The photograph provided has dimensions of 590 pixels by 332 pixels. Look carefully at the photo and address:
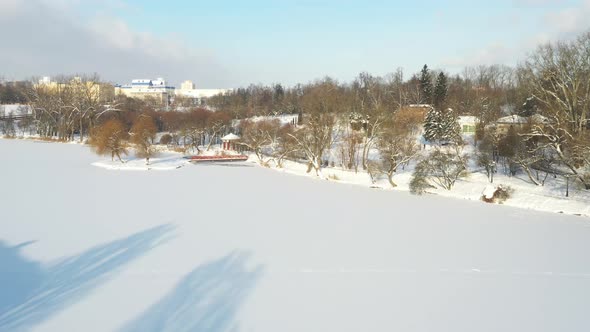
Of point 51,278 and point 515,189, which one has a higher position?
point 515,189

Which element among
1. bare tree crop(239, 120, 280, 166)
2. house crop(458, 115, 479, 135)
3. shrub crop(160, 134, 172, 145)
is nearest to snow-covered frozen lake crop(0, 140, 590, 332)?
bare tree crop(239, 120, 280, 166)

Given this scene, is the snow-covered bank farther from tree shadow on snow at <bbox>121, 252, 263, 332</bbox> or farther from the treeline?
tree shadow on snow at <bbox>121, 252, 263, 332</bbox>

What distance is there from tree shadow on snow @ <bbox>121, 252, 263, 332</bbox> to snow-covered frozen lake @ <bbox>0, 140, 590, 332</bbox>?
1.3 inches

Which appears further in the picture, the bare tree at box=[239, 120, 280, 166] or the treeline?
the bare tree at box=[239, 120, 280, 166]

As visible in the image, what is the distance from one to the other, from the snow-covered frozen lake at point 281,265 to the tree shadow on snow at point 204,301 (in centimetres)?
3

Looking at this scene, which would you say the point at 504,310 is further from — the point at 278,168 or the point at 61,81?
the point at 61,81

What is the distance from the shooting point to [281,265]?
9102 millimetres

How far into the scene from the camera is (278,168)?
29328 millimetres

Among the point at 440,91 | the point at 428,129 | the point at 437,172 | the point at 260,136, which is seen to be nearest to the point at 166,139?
the point at 260,136

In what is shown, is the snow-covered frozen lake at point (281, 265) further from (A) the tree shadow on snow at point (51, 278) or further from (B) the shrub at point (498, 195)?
(B) the shrub at point (498, 195)

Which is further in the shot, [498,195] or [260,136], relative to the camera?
[260,136]

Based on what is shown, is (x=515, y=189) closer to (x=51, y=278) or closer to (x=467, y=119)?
(x=51, y=278)

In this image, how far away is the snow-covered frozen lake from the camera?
6.70 m

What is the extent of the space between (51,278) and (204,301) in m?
3.50
